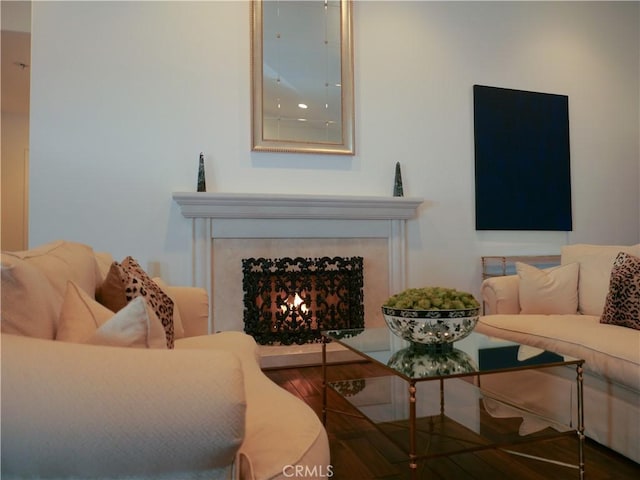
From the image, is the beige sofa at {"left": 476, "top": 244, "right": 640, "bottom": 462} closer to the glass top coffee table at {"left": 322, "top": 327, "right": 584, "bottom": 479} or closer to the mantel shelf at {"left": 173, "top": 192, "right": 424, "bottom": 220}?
the glass top coffee table at {"left": 322, "top": 327, "right": 584, "bottom": 479}

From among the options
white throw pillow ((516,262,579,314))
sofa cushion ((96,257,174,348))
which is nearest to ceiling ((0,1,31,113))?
sofa cushion ((96,257,174,348))

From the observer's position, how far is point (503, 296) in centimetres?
266

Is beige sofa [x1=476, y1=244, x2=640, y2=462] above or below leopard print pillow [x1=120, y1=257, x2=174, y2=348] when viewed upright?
below

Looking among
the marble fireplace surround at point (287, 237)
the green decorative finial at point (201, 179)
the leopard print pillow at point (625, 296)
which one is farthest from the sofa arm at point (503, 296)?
the green decorative finial at point (201, 179)

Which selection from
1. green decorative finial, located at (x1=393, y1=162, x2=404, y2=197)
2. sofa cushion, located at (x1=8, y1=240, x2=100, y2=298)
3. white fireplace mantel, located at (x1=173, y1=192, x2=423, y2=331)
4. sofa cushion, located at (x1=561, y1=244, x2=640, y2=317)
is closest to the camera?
sofa cushion, located at (x1=8, y1=240, x2=100, y2=298)

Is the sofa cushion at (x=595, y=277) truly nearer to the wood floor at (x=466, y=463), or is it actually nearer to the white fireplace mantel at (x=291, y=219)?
the wood floor at (x=466, y=463)

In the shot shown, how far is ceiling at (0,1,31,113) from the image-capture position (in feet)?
11.2

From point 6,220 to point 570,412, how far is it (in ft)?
22.0

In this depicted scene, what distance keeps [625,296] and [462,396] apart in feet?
3.06

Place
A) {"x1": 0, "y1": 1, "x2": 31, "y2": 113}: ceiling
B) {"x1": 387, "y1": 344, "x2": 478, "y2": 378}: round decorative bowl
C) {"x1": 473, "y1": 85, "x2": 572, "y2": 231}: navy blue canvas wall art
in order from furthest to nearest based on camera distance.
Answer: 1. {"x1": 473, "y1": 85, "x2": 572, "y2": 231}: navy blue canvas wall art
2. {"x1": 0, "y1": 1, "x2": 31, "y2": 113}: ceiling
3. {"x1": 387, "y1": 344, "x2": 478, "y2": 378}: round decorative bowl

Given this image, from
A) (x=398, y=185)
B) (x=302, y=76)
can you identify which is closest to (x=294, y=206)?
(x=398, y=185)

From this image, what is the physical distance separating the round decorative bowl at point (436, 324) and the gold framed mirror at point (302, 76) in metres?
2.20

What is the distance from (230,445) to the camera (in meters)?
0.70

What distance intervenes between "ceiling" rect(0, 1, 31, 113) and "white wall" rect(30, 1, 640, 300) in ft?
1.82
